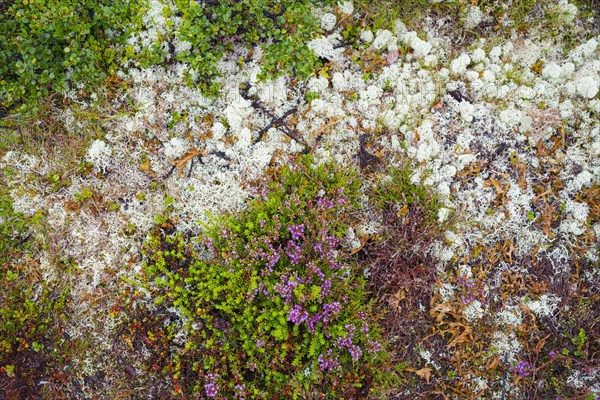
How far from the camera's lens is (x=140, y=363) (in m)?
4.38

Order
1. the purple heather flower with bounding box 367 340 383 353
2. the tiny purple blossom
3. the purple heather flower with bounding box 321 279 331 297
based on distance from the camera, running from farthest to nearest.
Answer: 1. the purple heather flower with bounding box 367 340 383 353
2. the purple heather flower with bounding box 321 279 331 297
3. the tiny purple blossom

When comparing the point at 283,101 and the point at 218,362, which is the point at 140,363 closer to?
A: the point at 218,362

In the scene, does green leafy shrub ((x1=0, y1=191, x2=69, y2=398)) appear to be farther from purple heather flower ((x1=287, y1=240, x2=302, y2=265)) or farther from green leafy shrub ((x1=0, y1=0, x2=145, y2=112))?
purple heather flower ((x1=287, y1=240, x2=302, y2=265))

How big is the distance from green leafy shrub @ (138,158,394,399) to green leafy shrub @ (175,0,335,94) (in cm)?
110

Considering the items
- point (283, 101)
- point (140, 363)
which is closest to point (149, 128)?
point (283, 101)

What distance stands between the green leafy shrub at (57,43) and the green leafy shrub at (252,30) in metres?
0.72

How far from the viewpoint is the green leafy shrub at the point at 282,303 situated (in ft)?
12.7

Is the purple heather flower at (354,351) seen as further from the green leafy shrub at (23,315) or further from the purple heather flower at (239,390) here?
the green leafy shrub at (23,315)

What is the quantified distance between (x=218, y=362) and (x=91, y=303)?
4.90 ft

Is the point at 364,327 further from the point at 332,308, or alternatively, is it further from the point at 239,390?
the point at 239,390

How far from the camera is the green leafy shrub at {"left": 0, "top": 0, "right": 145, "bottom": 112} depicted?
4008mm

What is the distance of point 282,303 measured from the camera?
12.8 feet

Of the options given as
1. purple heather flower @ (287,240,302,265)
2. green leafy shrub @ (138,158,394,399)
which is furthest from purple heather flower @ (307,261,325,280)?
purple heather flower @ (287,240,302,265)

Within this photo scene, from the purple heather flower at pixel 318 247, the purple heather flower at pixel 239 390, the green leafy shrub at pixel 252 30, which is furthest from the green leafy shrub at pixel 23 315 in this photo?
the purple heather flower at pixel 318 247
